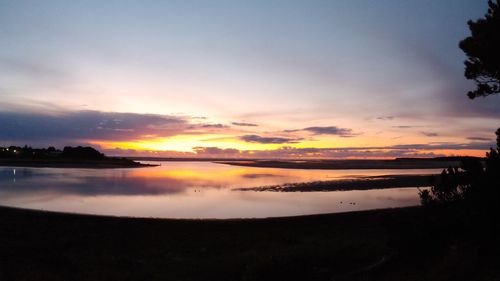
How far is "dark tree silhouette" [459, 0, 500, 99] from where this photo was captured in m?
11.3

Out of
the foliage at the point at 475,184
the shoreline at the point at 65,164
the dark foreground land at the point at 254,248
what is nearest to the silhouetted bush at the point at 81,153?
the shoreline at the point at 65,164

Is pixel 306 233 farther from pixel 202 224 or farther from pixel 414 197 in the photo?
pixel 414 197

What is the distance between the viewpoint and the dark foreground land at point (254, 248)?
9469 mm

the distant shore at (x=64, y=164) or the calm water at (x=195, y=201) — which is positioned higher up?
the distant shore at (x=64, y=164)

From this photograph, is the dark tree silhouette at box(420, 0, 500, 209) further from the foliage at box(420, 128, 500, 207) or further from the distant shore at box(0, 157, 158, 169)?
the distant shore at box(0, 157, 158, 169)

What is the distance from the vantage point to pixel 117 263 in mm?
12305

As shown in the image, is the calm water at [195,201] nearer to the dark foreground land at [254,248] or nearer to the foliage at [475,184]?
the dark foreground land at [254,248]

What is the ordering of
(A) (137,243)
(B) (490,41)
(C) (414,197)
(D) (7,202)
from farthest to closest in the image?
(C) (414,197) → (D) (7,202) → (A) (137,243) → (B) (490,41)

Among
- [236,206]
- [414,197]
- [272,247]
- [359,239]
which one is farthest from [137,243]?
[414,197]

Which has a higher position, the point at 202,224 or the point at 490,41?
the point at 490,41

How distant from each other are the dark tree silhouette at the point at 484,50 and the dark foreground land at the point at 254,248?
4505mm

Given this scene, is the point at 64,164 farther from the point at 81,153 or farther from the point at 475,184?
the point at 475,184

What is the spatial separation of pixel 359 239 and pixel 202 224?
7.74 m

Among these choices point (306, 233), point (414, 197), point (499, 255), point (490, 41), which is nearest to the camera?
point (499, 255)
